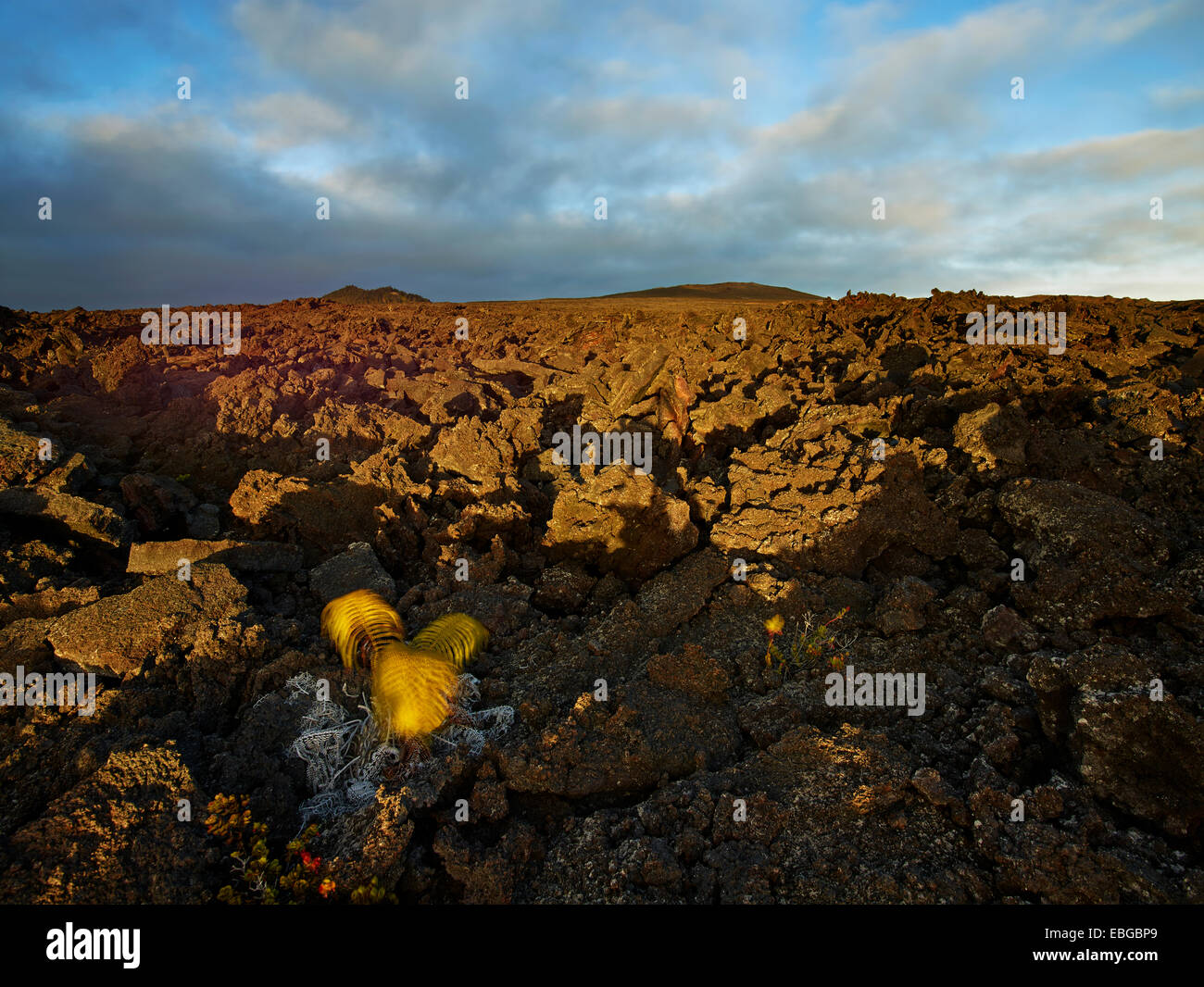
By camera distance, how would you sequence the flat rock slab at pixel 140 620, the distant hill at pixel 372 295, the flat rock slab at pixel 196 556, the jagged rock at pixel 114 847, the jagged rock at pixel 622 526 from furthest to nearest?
the distant hill at pixel 372 295 → the jagged rock at pixel 622 526 → the flat rock slab at pixel 196 556 → the flat rock slab at pixel 140 620 → the jagged rock at pixel 114 847

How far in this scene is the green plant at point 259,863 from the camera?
2506 millimetres

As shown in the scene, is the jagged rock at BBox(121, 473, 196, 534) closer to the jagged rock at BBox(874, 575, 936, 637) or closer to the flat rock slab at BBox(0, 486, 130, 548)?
the flat rock slab at BBox(0, 486, 130, 548)

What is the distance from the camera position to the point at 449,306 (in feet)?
60.4

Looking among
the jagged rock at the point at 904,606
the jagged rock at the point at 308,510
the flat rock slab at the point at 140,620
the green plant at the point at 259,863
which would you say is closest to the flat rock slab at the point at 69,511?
the jagged rock at the point at 308,510

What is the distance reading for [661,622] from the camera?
4301mm

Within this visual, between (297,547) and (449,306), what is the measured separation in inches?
586

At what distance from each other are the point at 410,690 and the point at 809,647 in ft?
8.04

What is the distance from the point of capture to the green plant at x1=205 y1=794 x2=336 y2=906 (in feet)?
8.22

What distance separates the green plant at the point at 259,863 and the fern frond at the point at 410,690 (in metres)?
0.66

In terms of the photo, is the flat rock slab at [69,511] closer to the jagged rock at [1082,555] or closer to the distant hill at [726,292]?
the jagged rock at [1082,555]

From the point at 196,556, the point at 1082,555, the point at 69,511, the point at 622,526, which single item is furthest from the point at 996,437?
the point at 69,511

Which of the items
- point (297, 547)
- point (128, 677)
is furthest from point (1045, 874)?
point (297, 547)

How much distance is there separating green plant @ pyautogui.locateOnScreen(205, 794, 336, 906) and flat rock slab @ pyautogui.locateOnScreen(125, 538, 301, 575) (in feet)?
7.24
